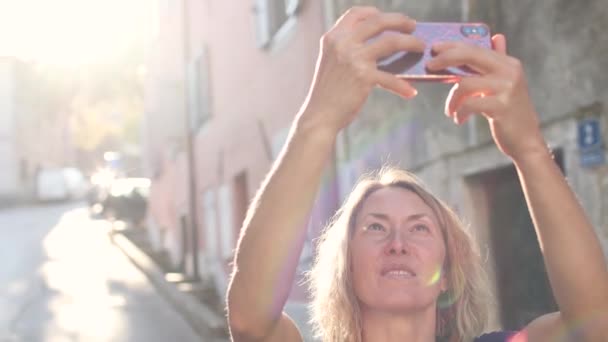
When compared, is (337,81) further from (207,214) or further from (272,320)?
(207,214)

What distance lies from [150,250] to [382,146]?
11.2 m

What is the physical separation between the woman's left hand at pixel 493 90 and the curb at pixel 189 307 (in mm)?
8215

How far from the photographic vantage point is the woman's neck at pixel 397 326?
234 centimetres

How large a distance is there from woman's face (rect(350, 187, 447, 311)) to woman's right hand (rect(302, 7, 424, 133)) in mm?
480

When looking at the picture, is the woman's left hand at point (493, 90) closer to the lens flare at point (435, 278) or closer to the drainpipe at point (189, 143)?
the lens flare at point (435, 278)

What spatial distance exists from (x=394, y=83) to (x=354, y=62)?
0.10 meters

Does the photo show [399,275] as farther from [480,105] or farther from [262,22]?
[262,22]

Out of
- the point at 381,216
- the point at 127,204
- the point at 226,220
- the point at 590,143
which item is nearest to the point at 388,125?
the point at 590,143

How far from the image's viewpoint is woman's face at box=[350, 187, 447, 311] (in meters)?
2.28

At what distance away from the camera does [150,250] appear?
62.4ft

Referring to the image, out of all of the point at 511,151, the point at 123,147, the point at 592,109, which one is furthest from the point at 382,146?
the point at 123,147

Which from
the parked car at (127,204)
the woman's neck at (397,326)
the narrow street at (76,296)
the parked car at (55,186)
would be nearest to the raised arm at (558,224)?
the woman's neck at (397,326)

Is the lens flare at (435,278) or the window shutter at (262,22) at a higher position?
the window shutter at (262,22)

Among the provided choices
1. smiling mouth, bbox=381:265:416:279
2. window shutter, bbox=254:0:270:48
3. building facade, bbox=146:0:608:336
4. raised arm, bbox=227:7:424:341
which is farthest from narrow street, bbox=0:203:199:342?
raised arm, bbox=227:7:424:341
